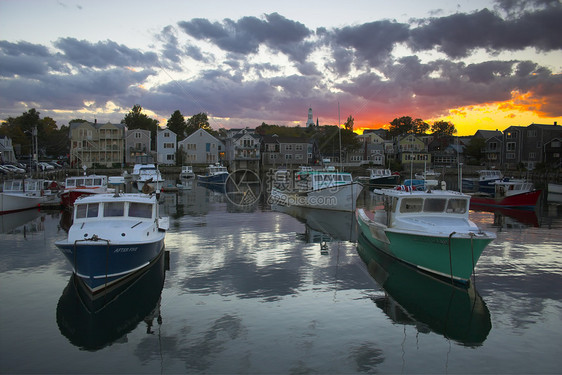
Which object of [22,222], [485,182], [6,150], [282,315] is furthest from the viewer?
[6,150]

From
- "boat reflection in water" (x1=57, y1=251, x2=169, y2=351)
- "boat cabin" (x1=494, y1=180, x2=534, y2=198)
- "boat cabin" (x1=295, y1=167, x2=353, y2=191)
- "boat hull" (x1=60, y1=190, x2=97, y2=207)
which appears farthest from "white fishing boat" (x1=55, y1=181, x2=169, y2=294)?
"boat cabin" (x1=494, y1=180, x2=534, y2=198)

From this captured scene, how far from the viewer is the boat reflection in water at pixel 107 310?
11773 millimetres

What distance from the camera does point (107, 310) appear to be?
1339 cm

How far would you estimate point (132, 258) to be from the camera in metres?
14.9

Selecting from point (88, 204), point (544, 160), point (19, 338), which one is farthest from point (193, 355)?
point (544, 160)

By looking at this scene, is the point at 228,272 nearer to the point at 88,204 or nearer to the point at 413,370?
the point at 88,204

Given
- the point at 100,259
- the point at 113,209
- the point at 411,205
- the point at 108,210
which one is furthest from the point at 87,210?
the point at 411,205

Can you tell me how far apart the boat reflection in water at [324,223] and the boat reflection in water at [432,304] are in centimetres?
767

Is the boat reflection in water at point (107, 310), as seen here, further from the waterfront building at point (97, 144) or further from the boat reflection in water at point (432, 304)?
the waterfront building at point (97, 144)

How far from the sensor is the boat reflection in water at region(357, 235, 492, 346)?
40.5 feet

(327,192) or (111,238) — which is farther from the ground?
(327,192)

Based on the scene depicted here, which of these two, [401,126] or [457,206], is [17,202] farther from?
[401,126]

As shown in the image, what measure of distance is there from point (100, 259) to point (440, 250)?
11.7 m

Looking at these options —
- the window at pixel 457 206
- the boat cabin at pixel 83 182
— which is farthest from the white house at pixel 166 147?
the window at pixel 457 206
